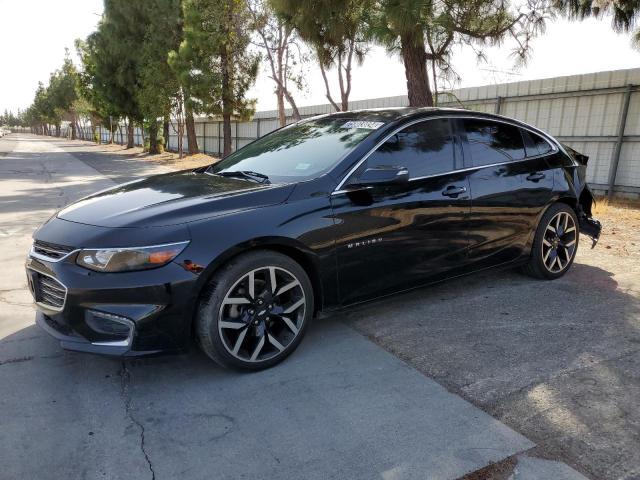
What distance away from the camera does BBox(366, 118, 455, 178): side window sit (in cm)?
369

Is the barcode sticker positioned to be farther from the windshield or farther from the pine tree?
the pine tree

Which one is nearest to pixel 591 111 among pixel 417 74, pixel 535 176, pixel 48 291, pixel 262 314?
pixel 417 74

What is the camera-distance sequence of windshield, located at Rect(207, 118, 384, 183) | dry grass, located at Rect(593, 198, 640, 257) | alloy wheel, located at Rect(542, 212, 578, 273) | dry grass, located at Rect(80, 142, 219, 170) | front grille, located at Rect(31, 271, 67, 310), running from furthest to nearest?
dry grass, located at Rect(80, 142, 219, 170)
dry grass, located at Rect(593, 198, 640, 257)
alloy wheel, located at Rect(542, 212, 578, 273)
windshield, located at Rect(207, 118, 384, 183)
front grille, located at Rect(31, 271, 67, 310)

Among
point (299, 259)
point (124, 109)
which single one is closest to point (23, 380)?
point (299, 259)

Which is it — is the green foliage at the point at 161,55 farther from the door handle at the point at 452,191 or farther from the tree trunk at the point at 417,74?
the door handle at the point at 452,191

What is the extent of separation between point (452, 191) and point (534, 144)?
4.60 feet

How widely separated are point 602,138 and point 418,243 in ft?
30.4

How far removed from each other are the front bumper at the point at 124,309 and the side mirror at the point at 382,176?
1.33 meters

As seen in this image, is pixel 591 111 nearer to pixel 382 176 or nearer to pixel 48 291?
pixel 382 176

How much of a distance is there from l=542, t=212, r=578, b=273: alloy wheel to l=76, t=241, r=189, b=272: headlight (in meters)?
3.61

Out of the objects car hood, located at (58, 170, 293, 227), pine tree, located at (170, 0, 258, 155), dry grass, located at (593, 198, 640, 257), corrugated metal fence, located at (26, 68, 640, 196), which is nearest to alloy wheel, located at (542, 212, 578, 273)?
dry grass, located at (593, 198, 640, 257)

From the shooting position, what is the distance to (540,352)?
3416 millimetres

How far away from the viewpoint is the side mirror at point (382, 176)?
11.1 ft

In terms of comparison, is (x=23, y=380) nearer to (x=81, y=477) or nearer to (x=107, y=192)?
(x=81, y=477)
